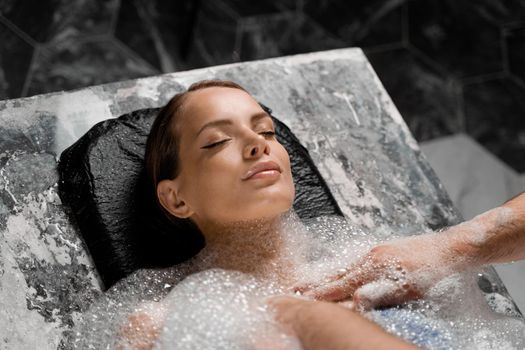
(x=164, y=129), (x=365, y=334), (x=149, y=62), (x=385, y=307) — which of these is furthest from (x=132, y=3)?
(x=365, y=334)

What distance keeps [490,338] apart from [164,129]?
0.64 m

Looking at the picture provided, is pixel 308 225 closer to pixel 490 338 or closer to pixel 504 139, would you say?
pixel 490 338

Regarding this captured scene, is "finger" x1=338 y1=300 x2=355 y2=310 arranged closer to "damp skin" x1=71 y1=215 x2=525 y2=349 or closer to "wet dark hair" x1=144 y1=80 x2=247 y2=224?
"damp skin" x1=71 y1=215 x2=525 y2=349

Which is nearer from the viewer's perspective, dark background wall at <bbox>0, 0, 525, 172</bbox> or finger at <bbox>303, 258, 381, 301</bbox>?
finger at <bbox>303, 258, 381, 301</bbox>

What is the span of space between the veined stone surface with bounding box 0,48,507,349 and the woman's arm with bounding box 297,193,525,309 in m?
0.22

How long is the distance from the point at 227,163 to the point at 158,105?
1.35 feet

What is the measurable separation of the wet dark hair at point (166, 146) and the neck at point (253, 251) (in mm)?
67

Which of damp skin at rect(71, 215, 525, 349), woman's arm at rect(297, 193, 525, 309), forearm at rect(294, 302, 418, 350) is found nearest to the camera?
forearm at rect(294, 302, 418, 350)

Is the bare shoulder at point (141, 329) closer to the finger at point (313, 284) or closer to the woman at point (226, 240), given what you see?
the woman at point (226, 240)

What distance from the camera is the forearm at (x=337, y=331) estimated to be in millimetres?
1068

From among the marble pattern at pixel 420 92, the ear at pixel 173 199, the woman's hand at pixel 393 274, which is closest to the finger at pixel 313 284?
the woman's hand at pixel 393 274

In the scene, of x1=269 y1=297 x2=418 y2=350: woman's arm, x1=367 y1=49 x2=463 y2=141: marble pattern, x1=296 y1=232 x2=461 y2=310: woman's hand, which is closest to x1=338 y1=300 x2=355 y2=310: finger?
x1=296 y1=232 x2=461 y2=310: woman's hand

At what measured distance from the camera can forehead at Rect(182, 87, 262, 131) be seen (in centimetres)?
134

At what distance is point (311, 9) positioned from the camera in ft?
8.56
